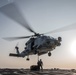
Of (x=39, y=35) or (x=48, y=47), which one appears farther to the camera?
(x=39, y=35)

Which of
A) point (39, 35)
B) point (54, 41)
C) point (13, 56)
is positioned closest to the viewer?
point (54, 41)

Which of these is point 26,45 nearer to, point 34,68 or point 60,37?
point 34,68

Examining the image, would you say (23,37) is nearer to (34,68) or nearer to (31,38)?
(31,38)

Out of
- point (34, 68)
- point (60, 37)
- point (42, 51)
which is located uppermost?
point (60, 37)

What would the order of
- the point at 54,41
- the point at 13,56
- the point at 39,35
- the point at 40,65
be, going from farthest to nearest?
the point at 13,56
the point at 39,35
the point at 40,65
the point at 54,41

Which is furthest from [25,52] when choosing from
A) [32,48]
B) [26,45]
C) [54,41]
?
[54,41]

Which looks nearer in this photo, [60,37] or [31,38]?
[60,37]

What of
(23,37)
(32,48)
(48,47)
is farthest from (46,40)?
(23,37)

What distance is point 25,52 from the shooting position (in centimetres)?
5103

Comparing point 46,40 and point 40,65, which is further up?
point 46,40

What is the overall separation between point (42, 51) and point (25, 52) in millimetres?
8212

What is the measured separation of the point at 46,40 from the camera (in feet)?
138

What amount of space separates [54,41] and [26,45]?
488 inches

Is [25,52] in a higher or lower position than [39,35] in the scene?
lower
